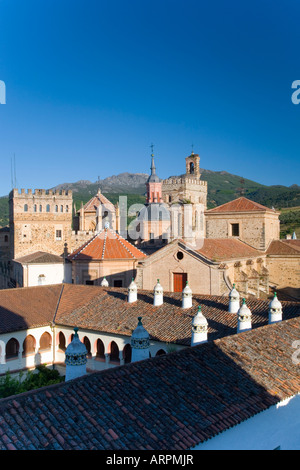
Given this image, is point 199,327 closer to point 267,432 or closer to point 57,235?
point 267,432

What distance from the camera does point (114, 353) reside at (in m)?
17.8

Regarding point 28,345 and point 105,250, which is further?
point 105,250

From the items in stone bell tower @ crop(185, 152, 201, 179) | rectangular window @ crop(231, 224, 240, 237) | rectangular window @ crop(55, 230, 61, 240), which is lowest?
rectangular window @ crop(55, 230, 61, 240)

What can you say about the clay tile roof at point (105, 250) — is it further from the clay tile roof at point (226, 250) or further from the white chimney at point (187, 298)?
the white chimney at point (187, 298)

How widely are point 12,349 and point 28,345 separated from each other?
71 centimetres

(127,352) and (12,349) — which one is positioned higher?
(127,352)

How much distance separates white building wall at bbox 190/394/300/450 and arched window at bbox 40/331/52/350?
1218cm

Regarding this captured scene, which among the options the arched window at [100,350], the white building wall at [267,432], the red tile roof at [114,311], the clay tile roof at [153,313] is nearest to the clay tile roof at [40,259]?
the red tile roof at [114,311]

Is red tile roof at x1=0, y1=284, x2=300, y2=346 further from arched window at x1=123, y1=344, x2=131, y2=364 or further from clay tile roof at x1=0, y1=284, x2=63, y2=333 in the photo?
arched window at x1=123, y1=344, x2=131, y2=364

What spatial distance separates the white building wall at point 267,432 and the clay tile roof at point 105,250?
1788 cm

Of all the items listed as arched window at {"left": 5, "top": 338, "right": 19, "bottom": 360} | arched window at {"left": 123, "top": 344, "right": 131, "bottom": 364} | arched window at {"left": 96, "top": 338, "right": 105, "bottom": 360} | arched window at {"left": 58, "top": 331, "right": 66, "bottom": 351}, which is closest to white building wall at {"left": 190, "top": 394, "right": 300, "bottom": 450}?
arched window at {"left": 123, "top": 344, "right": 131, "bottom": 364}

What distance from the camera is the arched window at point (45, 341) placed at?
2011 centimetres

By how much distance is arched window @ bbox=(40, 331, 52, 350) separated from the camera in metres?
20.1

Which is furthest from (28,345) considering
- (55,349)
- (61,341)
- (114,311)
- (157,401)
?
(157,401)
